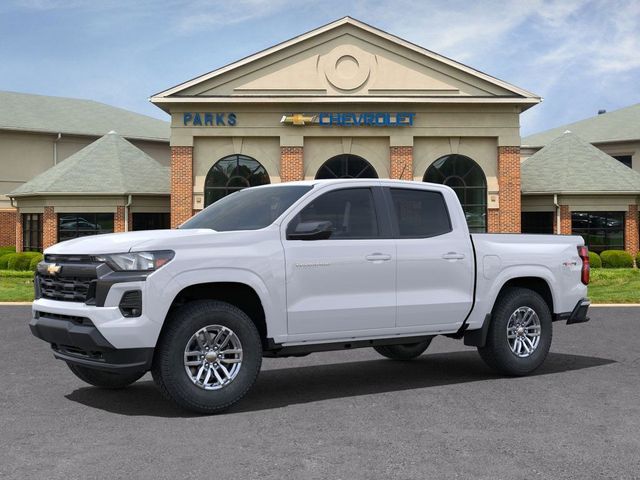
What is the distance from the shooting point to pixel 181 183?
1204 inches

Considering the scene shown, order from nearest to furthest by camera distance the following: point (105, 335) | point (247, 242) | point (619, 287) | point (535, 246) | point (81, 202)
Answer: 1. point (105, 335)
2. point (247, 242)
3. point (535, 246)
4. point (619, 287)
5. point (81, 202)

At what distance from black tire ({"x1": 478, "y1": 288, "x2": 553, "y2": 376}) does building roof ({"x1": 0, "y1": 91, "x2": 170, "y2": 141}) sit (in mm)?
42348

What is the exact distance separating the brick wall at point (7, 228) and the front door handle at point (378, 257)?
1502 inches

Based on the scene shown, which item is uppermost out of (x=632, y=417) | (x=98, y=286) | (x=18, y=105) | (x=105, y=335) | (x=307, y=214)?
(x=18, y=105)

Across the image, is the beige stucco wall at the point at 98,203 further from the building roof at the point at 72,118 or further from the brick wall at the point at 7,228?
the building roof at the point at 72,118

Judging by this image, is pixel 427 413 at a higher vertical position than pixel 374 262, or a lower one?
lower

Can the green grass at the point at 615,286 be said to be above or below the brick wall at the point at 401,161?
below

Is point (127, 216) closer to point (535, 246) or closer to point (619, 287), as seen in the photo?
point (619, 287)

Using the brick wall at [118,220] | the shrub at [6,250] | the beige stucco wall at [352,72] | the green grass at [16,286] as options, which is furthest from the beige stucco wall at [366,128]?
the shrub at [6,250]

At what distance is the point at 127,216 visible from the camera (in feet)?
113

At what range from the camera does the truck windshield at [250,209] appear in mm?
7516

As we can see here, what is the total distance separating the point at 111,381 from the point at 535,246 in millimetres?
5049

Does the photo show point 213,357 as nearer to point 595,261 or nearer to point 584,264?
point 584,264

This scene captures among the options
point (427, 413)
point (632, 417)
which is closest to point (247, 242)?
point (427, 413)
